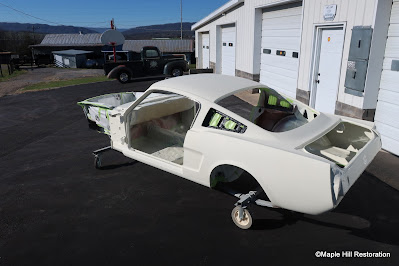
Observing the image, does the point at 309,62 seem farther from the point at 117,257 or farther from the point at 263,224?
the point at 117,257

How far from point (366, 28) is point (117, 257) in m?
5.97

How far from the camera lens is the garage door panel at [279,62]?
9.41 m

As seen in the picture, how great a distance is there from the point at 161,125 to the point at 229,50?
1135cm

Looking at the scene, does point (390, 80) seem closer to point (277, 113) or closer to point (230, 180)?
point (277, 113)

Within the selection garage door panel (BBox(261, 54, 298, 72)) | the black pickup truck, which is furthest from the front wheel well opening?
the black pickup truck

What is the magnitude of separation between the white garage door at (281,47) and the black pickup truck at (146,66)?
657 centimetres

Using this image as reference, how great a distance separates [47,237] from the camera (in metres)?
3.69

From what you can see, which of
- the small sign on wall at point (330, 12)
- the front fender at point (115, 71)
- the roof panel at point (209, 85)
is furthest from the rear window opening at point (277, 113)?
the front fender at point (115, 71)

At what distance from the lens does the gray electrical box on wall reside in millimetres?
5844

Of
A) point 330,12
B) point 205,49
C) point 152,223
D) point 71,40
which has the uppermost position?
point 71,40

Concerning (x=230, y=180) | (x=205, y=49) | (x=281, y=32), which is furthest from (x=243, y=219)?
(x=205, y=49)

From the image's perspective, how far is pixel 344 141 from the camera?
14.4 feet

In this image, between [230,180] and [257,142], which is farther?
[230,180]

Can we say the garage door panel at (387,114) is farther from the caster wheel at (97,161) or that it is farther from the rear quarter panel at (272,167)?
the caster wheel at (97,161)
